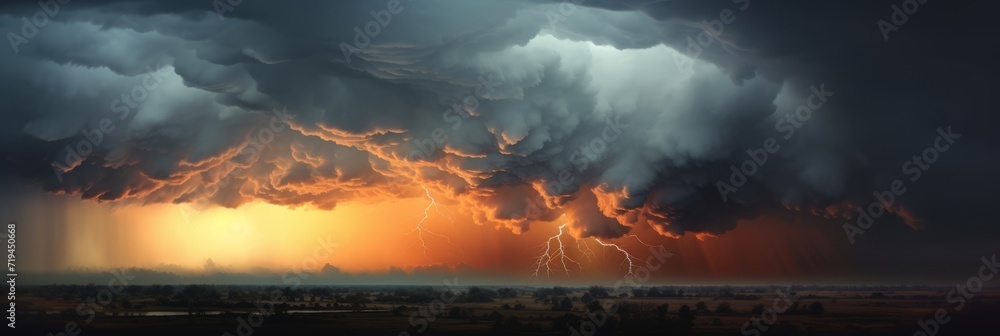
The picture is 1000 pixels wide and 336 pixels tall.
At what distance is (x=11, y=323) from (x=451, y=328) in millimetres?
39644

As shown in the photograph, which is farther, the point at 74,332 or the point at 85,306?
the point at 85,306

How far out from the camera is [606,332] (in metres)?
81.2

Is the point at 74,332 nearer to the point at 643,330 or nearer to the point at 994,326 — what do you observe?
the point at 643,330

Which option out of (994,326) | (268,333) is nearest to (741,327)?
(994,326)

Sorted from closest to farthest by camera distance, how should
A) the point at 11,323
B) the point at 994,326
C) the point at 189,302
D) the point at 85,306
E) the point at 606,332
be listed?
the point at 11,323, the point at 606,332, the point at 994,326, the point at 85,306, the point at 189,302

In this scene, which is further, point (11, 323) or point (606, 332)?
point (606, 332)

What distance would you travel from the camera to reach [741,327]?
90.2m

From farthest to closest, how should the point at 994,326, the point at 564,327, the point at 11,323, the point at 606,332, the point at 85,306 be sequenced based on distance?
the point at 85,306, the point at 994,326, the point at 564,327, the point at 606,332, the point at 11,323

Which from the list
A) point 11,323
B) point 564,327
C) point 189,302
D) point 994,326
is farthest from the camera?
point 189,302

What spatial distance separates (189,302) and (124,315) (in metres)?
33.9

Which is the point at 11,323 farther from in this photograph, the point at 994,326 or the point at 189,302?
the point at 994,326

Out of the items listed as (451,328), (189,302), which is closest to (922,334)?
(451,328)

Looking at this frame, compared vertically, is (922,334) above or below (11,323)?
below

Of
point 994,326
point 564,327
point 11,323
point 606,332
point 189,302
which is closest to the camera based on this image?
point 11,323
